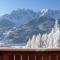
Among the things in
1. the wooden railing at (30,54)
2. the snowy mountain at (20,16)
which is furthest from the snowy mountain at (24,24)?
the wooden railing at (30,54)

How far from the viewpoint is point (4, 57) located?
3.01 metres

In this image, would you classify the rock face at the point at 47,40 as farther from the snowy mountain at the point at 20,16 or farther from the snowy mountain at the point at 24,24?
the snowy mountain at the point at 20,16

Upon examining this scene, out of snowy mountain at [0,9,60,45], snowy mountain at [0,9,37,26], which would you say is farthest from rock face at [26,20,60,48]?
snowy mountain at [0,9,37,26]

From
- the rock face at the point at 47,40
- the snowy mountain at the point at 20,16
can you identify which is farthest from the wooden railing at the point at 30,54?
the snowy mountain at the point at 20,16

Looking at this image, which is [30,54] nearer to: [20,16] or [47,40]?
[47,40]

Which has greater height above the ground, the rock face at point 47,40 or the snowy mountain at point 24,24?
the snowy mountain at point 24,24

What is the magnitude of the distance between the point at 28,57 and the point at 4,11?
0.85 metres

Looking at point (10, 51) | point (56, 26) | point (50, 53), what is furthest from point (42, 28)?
point (10, 51)

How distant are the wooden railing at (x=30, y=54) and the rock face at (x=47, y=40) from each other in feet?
0.30

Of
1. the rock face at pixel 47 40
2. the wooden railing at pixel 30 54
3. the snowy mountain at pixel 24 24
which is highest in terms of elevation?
the snowy mountain at pixel 24 24

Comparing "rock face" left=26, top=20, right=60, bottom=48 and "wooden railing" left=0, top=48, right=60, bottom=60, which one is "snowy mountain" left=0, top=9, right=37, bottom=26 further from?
"wooden railing" left=0, top=48, right=60, bottom=60

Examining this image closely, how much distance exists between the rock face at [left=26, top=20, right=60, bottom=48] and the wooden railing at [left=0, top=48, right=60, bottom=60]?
90mm

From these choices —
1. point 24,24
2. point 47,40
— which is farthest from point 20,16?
point 47,40

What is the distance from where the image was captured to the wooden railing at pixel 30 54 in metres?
2.99
